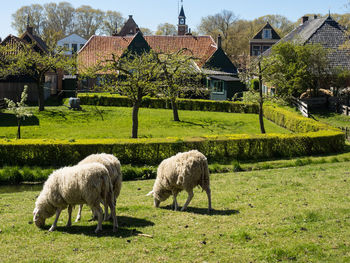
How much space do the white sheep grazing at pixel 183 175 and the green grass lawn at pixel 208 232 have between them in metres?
0.52

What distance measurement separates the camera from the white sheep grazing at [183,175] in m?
11.6

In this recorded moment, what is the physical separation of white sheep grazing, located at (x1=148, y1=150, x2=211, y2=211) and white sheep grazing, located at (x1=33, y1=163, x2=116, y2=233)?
2232mm

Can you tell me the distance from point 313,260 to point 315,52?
34.9 m

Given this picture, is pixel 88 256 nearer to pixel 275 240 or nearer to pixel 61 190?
pixel 61 190

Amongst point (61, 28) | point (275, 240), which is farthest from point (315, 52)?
point (61, 28)

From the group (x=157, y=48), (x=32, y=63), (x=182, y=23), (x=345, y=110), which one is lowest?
(x=345, y=110)

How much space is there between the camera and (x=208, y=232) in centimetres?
959

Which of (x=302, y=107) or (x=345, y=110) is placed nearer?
(x=345, y=110)

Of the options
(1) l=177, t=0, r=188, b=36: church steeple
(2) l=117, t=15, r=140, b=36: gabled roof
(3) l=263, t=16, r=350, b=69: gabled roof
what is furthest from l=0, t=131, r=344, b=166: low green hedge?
(1) l=177, t=0, r=188, b=36: church steeple

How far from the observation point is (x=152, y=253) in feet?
27.7

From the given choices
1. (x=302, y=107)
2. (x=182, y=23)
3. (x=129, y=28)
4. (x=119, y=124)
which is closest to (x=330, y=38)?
(x=302, y=107)

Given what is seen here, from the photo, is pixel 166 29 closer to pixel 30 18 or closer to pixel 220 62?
pixel 30 18

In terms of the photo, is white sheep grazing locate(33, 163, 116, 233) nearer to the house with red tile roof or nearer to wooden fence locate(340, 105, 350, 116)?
wooden fence locate(340, 105, 350, 116)

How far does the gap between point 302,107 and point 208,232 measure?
101 ft
